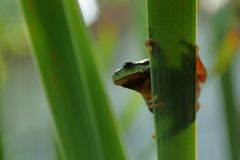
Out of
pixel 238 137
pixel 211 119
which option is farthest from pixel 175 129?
pixel 211 119

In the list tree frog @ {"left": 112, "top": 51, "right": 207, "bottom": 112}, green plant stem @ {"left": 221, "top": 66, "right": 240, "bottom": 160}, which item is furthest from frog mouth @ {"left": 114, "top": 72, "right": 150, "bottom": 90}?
green plant stem @ {"left": 221, "top": 66, "right": 240, "bottom": 160}

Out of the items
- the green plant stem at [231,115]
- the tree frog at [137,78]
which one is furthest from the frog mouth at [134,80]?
the green plant stem at [231,115]

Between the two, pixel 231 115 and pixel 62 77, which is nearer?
pixel 62 77

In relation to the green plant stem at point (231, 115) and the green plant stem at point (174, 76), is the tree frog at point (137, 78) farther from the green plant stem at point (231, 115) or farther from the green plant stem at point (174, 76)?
the green plant stem at point (231, 115)

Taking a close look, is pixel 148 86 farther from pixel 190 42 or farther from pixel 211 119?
pixel 211 119

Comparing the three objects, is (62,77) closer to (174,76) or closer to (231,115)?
(174,76)

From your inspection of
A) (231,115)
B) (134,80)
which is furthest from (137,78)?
(231,115)
